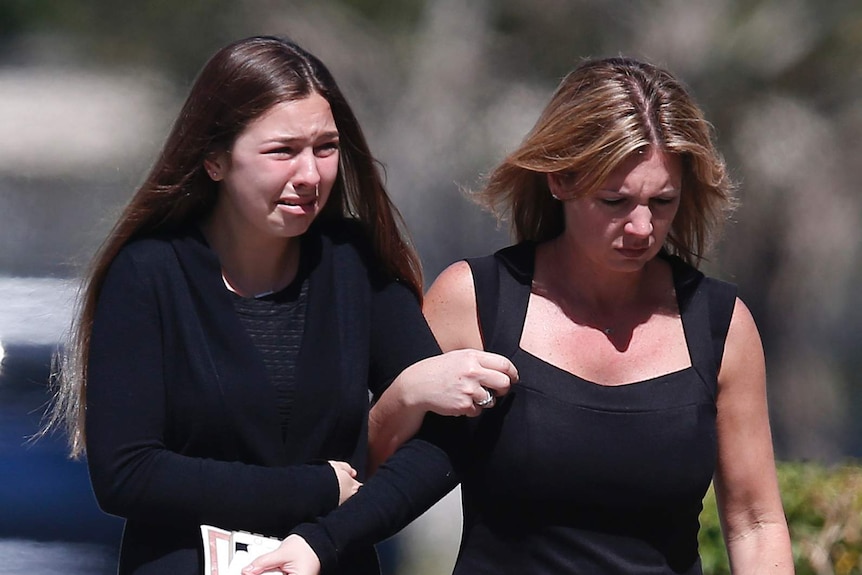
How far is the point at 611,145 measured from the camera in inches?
87.9

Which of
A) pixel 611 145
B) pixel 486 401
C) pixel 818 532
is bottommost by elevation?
pixel 818 532

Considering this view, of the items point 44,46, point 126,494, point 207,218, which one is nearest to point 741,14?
point 44,46

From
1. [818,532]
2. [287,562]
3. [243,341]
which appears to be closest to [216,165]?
[243,341]

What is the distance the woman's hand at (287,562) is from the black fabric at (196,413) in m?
0.06

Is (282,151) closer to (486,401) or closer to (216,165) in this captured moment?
(216,165)

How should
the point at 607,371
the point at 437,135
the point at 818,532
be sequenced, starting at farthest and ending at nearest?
the point at 437,135
the point at 818,532
the point at 607,371

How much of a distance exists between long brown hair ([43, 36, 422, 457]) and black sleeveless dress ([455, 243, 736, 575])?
0.31 metres

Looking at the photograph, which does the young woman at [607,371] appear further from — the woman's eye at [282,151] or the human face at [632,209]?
the woman's eye at [282,151]

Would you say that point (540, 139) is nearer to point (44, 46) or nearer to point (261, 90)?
point (261, 90)

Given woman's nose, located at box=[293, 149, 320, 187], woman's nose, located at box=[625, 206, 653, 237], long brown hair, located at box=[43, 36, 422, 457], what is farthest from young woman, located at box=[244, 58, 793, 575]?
woman's nose, located at box=[293, 149, 320, 187]

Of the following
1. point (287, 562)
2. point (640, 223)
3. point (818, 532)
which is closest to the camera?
point (287, 562)

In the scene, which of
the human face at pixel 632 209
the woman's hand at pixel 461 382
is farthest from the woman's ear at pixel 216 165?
the human face at pixel 632 209

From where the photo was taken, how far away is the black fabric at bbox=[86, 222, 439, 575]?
204cm

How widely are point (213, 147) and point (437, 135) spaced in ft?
7.18
